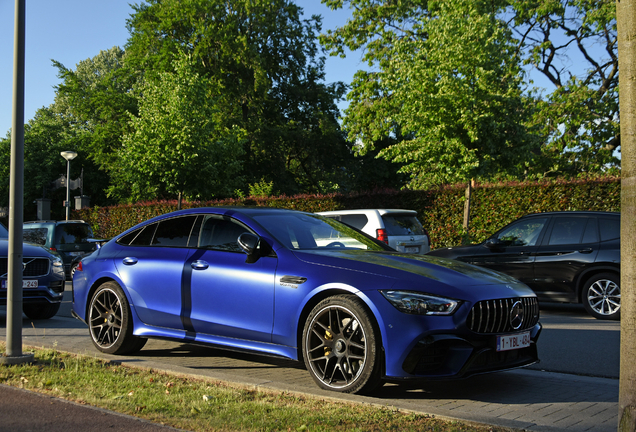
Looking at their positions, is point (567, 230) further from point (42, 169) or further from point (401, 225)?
point (42, 169)

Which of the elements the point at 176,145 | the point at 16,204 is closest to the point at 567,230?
the point at 16,204

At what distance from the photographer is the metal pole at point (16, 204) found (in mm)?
6219

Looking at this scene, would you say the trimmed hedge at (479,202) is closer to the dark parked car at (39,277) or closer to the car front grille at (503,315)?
the dark parked car at (39,277)

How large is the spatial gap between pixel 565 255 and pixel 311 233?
20.9 ft

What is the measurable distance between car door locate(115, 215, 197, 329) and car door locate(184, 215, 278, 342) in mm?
179

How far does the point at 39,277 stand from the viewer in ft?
31.8

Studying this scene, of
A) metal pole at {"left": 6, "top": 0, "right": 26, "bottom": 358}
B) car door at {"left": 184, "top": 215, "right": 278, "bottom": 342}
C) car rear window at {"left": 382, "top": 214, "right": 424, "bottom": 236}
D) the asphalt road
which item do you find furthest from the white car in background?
metal pole at {"left": 6, "top": 0, "right": 26, "bottom": 358}

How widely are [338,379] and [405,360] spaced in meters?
0.65

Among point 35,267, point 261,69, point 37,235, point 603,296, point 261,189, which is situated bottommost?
point 603,296

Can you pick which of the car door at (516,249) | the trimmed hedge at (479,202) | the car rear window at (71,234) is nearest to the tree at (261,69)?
the trimmed hedge at (479,202)

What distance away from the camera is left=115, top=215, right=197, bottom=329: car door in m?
6.42

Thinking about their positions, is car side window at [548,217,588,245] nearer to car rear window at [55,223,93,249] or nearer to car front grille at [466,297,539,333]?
car front grille at [466,297,539,333]

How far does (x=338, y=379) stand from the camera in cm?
520

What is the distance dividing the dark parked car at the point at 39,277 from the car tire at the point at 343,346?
19.3ft
